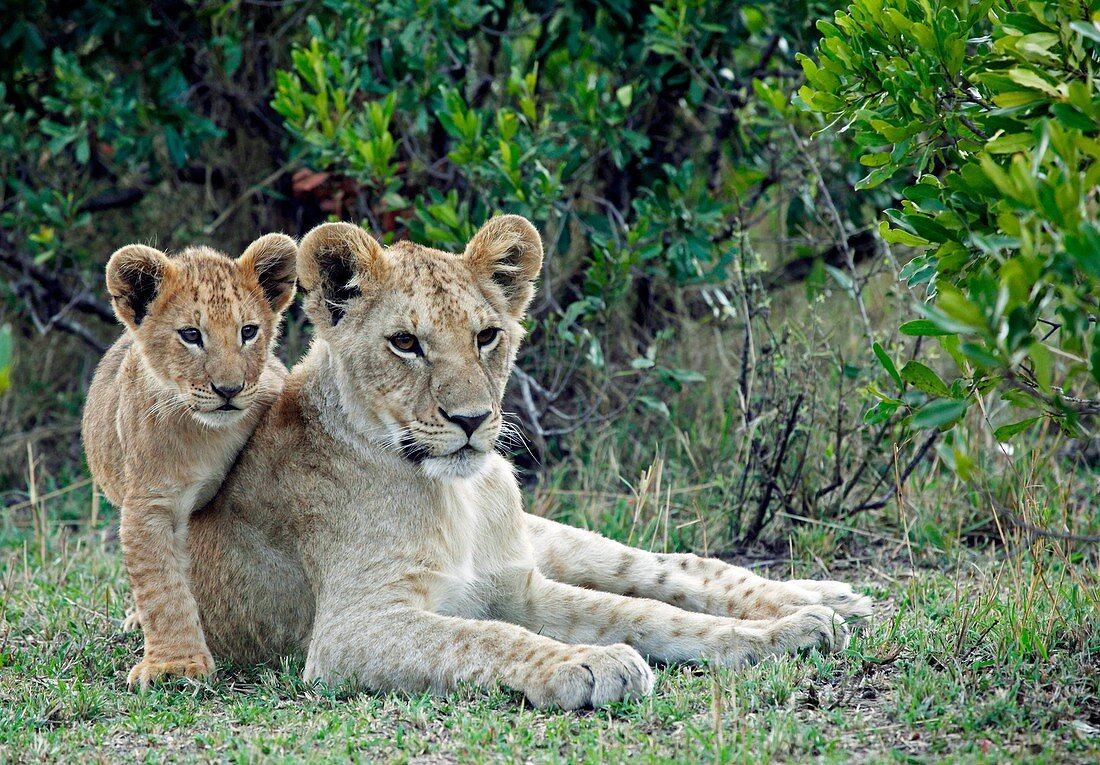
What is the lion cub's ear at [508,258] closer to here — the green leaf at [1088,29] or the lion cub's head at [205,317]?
the lion cub's head at [205,317]

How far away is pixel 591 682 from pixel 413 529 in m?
0.87

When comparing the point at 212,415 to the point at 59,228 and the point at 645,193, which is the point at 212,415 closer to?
the point at 645,193

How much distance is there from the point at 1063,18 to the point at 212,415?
8.86 ft

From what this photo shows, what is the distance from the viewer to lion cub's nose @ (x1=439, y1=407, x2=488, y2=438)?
12.6 ft

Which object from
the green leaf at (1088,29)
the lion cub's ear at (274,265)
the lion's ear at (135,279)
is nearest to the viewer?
the green leaf at (1088,29)

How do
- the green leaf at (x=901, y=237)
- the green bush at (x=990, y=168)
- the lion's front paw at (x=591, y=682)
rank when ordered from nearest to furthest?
the green bush at (x=990, y=168) < the green leaf at (x=901, y=237) < the lion's front paw at (x=591, y=682)

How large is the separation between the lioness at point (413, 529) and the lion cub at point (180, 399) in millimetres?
179

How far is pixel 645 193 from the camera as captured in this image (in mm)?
6582

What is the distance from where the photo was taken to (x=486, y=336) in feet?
13.5

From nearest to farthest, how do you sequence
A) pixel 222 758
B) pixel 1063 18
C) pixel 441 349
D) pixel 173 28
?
pixel 1063 18 < pixel 222 758 < pixel 441 349 < pixel 173 28

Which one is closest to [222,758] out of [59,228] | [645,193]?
[645,193]

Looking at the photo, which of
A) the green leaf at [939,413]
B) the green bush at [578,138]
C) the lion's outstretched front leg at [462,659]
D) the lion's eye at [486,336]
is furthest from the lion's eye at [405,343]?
the green leaf at [939,413]

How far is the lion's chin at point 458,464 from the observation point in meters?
3.92

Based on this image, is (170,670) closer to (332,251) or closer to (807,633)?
(332,251)
